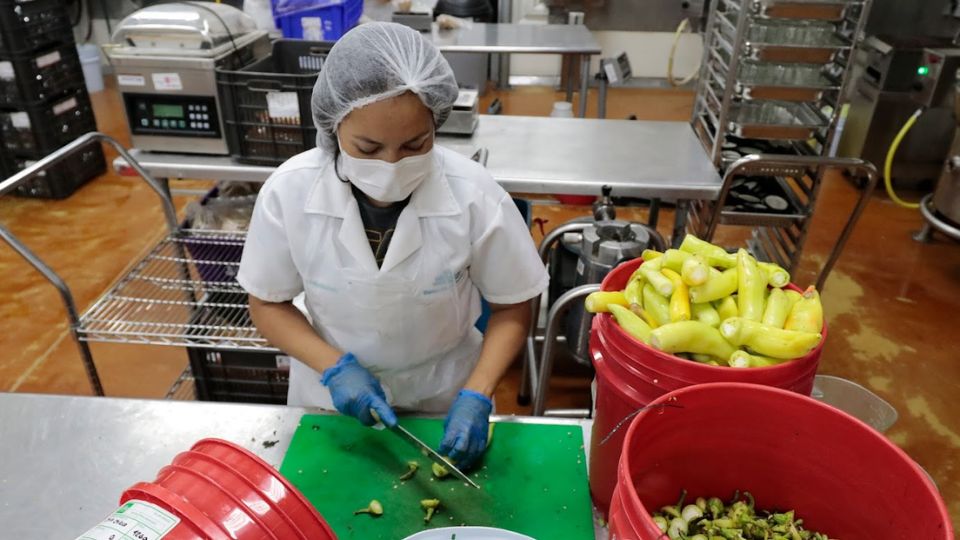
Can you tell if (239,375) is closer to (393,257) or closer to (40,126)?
(393,257)

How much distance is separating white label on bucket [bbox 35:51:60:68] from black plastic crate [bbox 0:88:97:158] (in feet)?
0.73

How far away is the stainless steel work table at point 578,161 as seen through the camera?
2092mm

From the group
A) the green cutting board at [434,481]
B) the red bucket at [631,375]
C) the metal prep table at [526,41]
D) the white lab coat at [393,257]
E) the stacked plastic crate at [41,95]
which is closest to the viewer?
the red bucket at [631,375]

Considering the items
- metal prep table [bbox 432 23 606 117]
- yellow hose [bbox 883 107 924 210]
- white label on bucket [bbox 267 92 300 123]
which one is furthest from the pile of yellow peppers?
yellow hose [bbox 883 107 924 210]

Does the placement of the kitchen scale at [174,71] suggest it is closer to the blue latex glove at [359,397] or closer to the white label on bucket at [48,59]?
A: the blue latex glove at [359,397]

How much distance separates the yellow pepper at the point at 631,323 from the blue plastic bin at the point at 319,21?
236 cm

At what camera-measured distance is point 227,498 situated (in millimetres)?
675

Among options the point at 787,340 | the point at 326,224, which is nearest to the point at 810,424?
the point at 787,340

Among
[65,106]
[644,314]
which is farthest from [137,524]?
[65,106]

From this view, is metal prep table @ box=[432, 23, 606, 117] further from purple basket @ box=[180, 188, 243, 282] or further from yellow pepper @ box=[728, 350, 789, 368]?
yellow pepper @ box=[728, 350, 789, 368]

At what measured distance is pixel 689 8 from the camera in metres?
5.53

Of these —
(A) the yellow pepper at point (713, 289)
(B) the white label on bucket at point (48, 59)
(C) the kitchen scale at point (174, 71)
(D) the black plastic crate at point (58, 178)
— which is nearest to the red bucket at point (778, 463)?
(A) the yellow pepper at point (713, 289)

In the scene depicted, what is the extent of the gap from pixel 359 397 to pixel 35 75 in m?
3.86

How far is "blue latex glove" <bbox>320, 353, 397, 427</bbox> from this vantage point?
1048 millimetres
